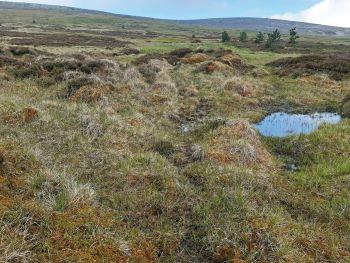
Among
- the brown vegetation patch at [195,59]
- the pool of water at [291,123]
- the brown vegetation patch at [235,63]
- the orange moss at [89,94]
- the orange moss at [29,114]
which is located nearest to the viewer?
the orange moss at [29,114]

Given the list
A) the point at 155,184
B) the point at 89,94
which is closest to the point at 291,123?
the point at 89,94

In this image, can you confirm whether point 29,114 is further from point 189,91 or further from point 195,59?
point 195,59

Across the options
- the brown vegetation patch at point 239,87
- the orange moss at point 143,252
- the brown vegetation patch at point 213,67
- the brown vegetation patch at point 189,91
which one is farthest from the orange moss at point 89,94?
the brown vegetation patch at point 213,67

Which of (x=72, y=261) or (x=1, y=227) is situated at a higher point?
(x=1, y=227)

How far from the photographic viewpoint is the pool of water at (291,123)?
15920 millimetres

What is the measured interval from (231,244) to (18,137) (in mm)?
6877

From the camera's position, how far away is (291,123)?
17.6m

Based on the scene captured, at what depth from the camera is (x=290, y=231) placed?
7.61m

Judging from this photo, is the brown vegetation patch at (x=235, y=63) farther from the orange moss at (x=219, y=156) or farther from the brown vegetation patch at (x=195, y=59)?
the orange moss at (x=219, y=156)

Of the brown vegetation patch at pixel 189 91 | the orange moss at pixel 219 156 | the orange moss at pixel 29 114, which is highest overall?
the orange moss at pixel 29 114

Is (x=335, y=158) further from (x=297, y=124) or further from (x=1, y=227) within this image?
(x=1, y=227)

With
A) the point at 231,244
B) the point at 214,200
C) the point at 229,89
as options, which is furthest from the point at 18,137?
the point at 229,89

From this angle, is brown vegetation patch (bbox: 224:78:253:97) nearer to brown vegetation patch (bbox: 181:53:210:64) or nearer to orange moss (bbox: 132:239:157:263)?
brown vegetation patch (bbox: 181:53:210:64)

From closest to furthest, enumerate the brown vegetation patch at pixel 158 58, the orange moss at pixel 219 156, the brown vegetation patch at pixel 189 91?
the orange moss at pixel 219 156, the brown vegetation patch at pixel 189 91, the brown vegetation patch at pixel 158 58
